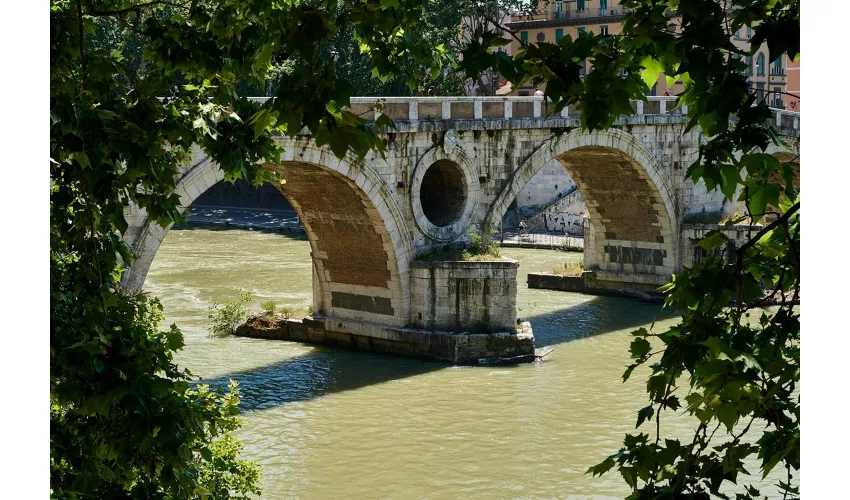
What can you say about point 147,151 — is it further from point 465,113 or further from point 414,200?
point 465,113

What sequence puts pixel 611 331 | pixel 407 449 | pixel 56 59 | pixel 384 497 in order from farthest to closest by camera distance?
pixel 611 331
pixel 407 449
pixel 384 497
pixel 56 59

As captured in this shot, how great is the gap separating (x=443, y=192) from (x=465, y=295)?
220 cm

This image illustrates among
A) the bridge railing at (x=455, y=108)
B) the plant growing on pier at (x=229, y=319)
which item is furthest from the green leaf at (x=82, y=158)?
the plant growing on pier at (x=229, y=319)

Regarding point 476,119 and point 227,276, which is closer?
point 476,119

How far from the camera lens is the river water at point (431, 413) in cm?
1056

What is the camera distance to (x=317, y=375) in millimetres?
14398

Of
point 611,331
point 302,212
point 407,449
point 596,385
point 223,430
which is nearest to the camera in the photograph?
point 223,430

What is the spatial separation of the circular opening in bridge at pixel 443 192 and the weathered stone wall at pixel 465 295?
122 cm

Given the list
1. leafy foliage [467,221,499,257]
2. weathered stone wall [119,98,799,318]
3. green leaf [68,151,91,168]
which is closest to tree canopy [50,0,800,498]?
green leaf [68,151,91,168]

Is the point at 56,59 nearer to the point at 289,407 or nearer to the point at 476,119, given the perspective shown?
the point at 289,407

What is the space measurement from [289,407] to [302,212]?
3543 mm

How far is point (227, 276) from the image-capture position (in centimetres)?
2209

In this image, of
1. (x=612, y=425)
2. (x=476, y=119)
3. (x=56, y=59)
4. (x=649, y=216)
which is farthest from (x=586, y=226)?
(x=56, y=59)

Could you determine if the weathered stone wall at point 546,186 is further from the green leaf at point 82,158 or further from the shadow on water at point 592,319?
the green leaf at point 82,158
